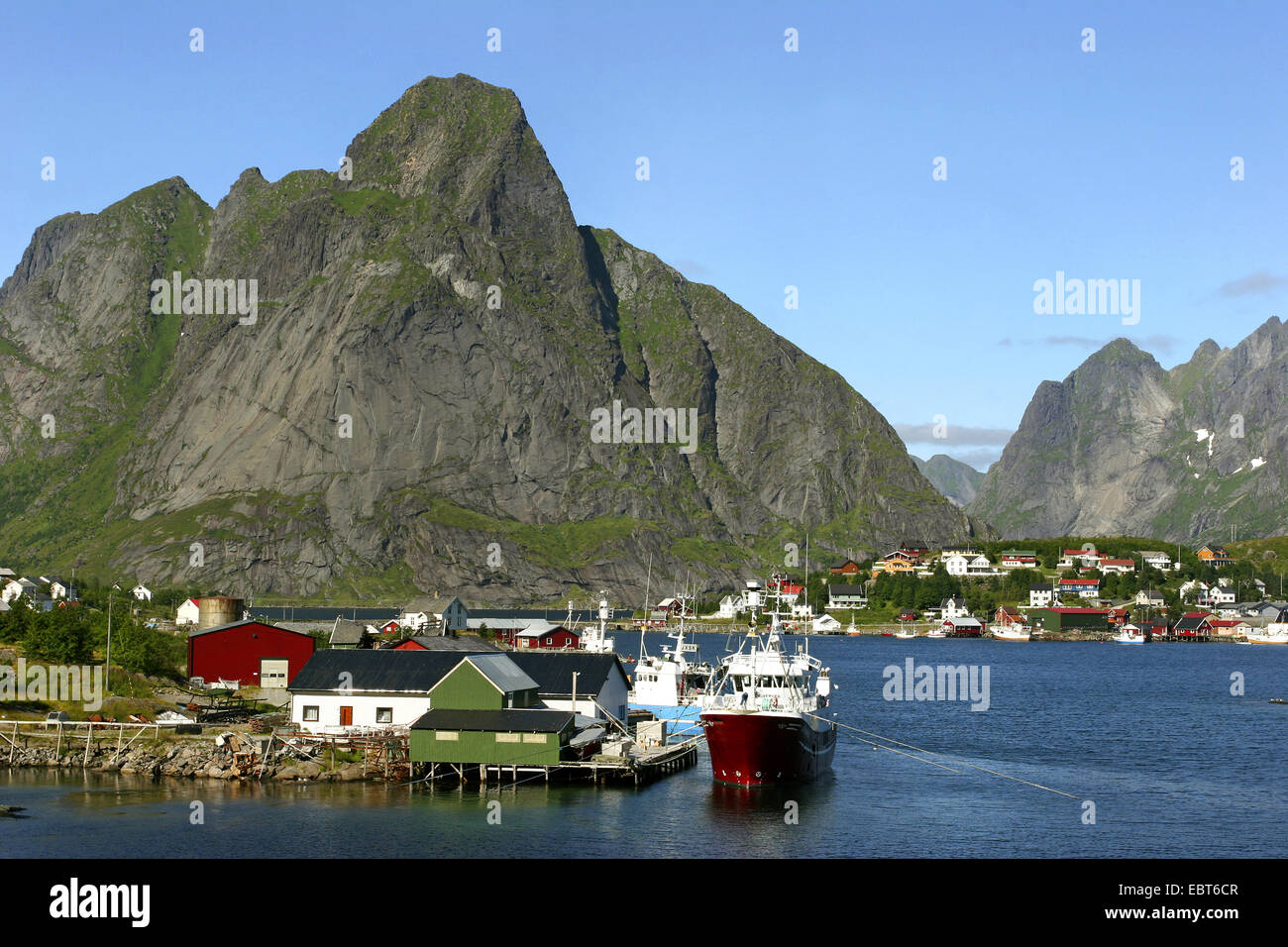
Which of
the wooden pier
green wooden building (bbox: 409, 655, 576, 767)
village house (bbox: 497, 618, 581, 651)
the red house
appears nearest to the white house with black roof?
green wooden building (bbox: 409, 655, 576, 767)

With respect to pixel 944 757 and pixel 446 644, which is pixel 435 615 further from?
pixel 944 757

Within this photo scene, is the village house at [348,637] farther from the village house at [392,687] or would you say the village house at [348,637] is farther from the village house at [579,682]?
the village house at [392,687]

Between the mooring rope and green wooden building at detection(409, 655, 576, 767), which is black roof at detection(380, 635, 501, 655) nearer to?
green wooden building at detection(409, 655, 576, 767)

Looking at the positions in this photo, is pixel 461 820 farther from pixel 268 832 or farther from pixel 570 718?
pixel 570 718

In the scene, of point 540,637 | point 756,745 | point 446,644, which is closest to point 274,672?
point 446,644

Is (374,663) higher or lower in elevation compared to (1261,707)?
higher
